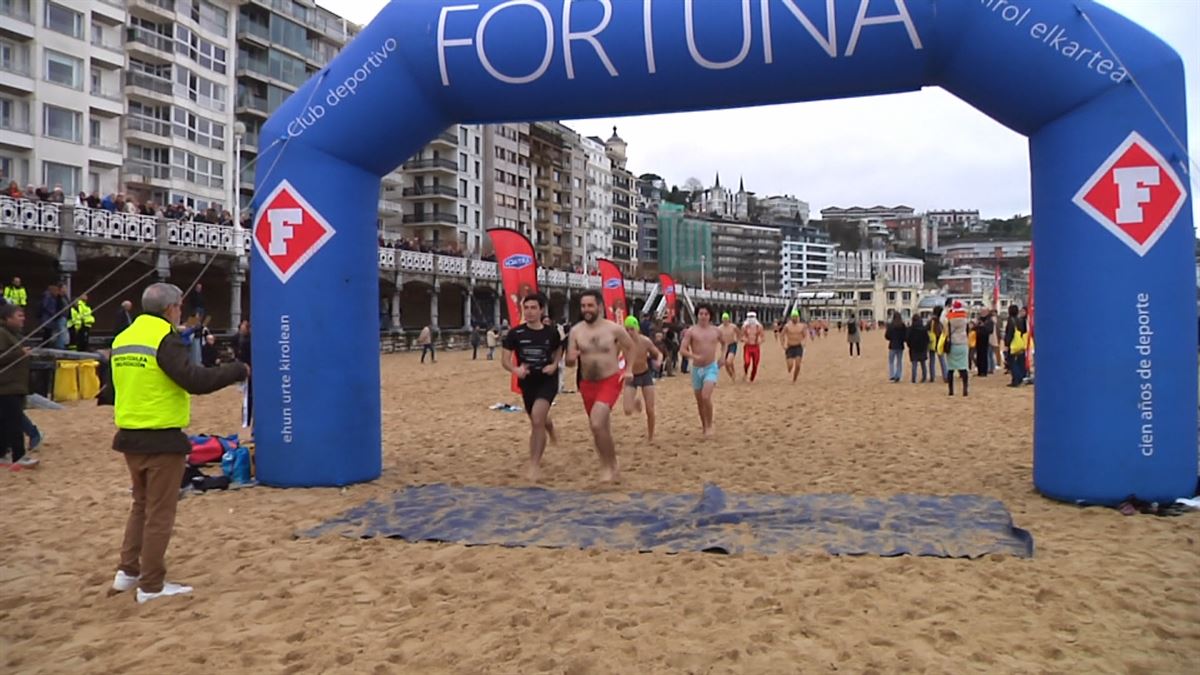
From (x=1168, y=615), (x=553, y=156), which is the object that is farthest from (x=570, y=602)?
(x=553, y=156)

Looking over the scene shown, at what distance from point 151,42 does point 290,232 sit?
39.7 m

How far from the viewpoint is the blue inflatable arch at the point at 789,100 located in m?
5.53

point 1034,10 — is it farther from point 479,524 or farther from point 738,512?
point 479,524

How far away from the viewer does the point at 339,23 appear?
54469mm

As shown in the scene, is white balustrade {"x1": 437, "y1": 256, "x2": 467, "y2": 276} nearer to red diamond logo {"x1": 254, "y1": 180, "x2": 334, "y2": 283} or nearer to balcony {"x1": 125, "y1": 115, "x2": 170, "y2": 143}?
balcony {"x1": 125, "y1": 115, "x2": 170, "y2": 143}

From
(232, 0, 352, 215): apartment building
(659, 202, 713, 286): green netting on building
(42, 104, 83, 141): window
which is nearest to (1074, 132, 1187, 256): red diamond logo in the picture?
(42, 104, 83, 141): window

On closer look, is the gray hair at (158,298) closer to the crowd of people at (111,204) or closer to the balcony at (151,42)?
the crowd of people at (111,204)

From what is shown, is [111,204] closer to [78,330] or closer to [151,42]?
[78,330]

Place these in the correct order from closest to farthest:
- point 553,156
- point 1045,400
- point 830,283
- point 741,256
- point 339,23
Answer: point 1045,400, point 339,23, point 553,156, point 830,283, point 741,256

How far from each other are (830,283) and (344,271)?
135 m

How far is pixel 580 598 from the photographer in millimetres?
4020

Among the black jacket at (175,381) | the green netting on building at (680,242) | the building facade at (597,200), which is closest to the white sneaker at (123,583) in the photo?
the black jacket at (175,381)

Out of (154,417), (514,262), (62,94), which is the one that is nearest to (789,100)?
(154,417)

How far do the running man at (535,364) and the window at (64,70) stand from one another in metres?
35.5
